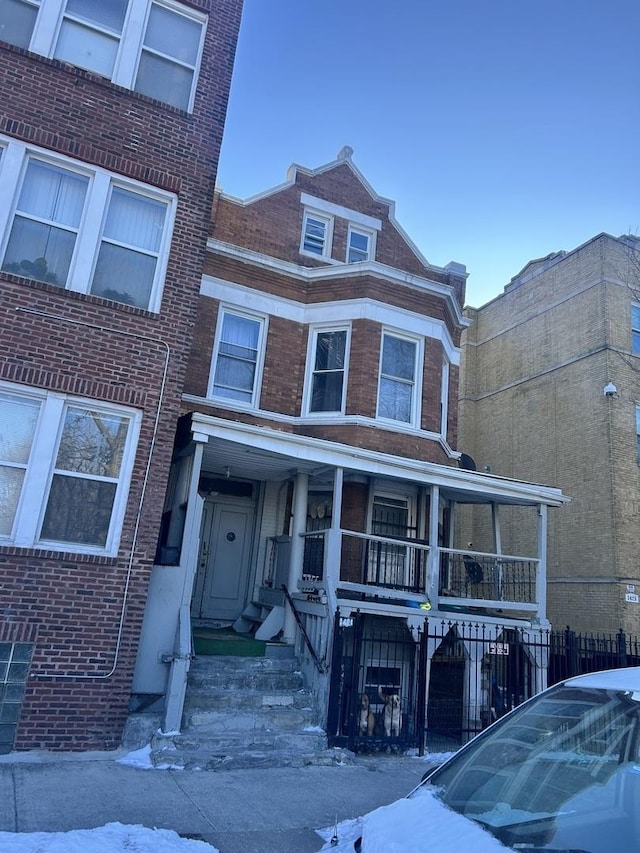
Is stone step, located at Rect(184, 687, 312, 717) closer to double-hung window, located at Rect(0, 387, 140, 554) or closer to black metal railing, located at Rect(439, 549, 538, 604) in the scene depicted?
double-hung window, located at Rect(0, 387, 140, 554)

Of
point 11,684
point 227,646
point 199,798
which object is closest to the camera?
point 199,798

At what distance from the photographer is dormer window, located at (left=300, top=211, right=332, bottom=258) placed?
1416 cm

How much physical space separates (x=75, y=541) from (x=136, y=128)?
575cm

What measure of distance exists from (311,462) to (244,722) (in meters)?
3.90

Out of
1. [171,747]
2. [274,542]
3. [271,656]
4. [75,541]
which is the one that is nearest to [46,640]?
[75,541]

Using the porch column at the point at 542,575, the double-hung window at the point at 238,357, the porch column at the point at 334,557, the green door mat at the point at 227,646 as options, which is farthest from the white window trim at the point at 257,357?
the porch column at the point at 542,575

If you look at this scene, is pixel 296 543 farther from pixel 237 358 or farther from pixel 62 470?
pixel 62 470

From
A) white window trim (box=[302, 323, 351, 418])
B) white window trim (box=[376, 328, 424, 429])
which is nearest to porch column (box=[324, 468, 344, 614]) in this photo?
white window trim (box=[302, 323, 351, 418])

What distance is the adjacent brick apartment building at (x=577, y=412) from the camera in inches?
615

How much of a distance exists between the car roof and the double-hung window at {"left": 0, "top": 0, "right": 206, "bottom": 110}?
9396 millimetres

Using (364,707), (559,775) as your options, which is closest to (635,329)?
(364,707)

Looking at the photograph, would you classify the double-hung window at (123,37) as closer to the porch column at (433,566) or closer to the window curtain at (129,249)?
the window curtain at (129,249)

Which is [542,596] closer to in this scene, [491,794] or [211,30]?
[491,794]

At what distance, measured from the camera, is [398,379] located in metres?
12.5
